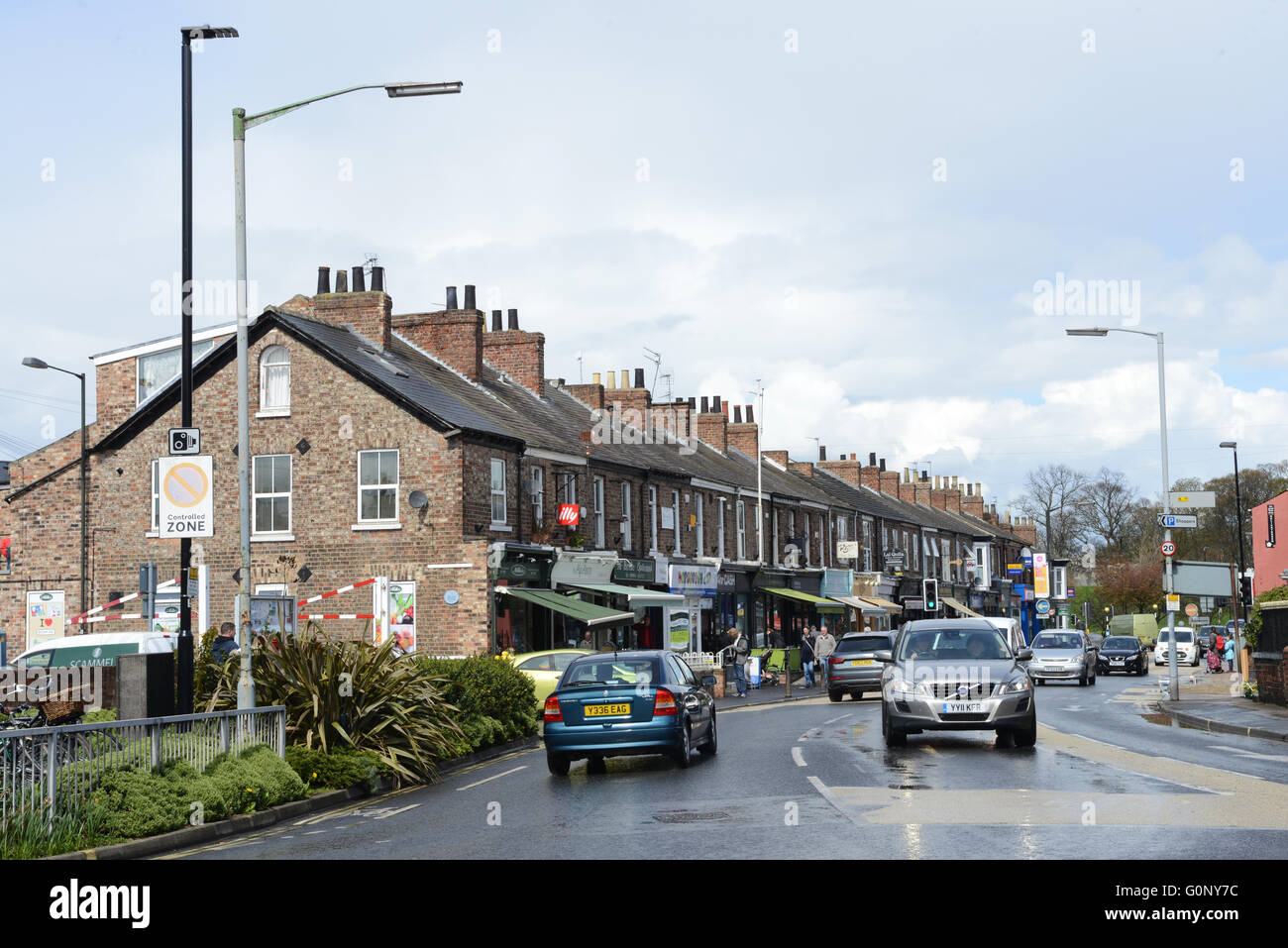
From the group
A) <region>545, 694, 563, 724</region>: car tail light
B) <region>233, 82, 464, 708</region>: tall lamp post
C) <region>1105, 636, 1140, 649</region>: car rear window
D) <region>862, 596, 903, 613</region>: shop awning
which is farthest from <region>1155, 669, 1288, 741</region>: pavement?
<region>862, 596, 903, 613</region>: shop awning

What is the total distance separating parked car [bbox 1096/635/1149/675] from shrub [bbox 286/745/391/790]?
136ft

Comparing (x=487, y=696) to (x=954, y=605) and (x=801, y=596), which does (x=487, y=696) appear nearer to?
(x=801, y=596)

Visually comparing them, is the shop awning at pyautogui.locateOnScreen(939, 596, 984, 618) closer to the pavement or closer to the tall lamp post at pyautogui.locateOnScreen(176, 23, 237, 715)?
the pavement

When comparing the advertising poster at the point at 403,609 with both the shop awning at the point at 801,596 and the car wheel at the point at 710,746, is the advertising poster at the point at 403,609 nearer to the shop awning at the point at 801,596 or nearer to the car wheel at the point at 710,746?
the car wheel at the point at 710,746

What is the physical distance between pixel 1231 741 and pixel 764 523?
106 feet

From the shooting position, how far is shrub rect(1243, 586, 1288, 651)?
1131 inches

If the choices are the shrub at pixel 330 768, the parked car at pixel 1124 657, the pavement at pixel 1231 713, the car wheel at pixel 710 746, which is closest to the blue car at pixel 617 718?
the car wheel at pixel 710 746

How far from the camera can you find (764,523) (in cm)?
5275

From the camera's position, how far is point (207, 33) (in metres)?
16.4

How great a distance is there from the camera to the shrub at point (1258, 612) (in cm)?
2873

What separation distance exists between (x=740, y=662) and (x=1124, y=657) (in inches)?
802

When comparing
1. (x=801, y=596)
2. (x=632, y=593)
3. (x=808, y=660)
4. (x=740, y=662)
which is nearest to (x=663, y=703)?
(x=632, y=593)

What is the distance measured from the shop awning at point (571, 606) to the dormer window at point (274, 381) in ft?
24.5

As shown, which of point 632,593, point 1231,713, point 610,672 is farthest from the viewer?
point 632,593
